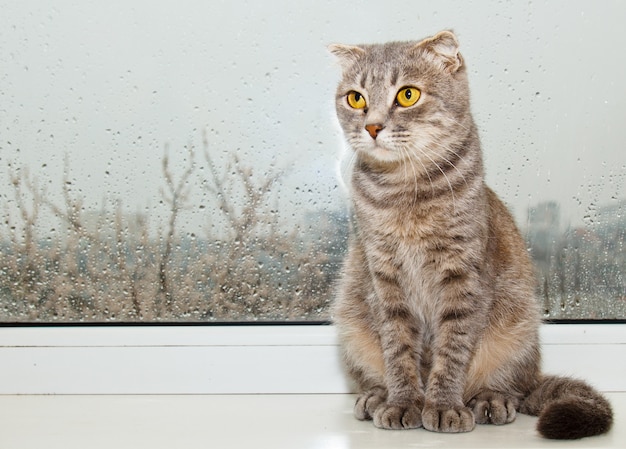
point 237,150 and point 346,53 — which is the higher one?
point 346,53

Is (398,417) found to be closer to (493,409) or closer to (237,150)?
(493,409)

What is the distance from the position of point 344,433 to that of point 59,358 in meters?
0.84

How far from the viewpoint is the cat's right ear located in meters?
1.74

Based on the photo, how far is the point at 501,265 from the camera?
1.71 meters

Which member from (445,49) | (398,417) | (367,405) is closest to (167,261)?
(367,405)

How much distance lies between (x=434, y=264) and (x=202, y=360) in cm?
72

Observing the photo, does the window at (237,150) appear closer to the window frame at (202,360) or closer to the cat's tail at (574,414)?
the window frame at (202,360)

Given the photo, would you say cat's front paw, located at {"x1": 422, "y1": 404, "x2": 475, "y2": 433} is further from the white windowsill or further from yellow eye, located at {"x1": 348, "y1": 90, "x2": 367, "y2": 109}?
yellow eye, located at {"x1": 348, "y1": 90, "x2": 367, "y2": 109}

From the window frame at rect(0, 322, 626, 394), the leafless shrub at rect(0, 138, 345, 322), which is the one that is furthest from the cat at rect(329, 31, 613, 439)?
the leafless shrub at rect(0, 138, 345, 322)

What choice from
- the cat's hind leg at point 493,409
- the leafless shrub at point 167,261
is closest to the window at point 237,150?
the leafless shrub at point 167,261

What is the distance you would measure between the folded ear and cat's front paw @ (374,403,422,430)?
28.7 inches

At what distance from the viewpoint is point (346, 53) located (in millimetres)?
1758

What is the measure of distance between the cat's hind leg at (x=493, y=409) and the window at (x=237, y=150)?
52cm

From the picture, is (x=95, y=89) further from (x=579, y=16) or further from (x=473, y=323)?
(x=579, y=16)
